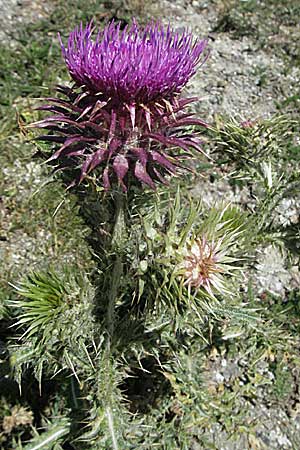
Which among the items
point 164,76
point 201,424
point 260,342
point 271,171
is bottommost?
point 201,424

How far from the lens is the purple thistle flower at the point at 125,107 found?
6.94 ft

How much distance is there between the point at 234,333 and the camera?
3689mm

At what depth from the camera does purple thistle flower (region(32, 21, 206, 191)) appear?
6.94 ft

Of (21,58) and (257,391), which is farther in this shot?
(21,58)

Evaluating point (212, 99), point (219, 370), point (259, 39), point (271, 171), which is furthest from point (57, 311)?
point (259, 39)

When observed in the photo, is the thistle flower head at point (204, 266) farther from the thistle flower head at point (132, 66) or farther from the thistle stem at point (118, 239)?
the thistle flower head at point (132, 66)

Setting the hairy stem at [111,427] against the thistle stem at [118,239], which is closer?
the thistle stem at [118,239]

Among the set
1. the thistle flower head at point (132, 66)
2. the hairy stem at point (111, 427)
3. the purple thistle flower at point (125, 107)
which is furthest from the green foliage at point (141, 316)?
the thistle flower head at point (132, 66)

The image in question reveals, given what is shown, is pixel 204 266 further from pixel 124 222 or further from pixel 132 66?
pixel 132 66

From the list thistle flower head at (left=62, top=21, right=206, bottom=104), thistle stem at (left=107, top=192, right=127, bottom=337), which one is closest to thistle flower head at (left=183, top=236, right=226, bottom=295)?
thistle stem at (left=107, top=192, right=127, bottom=337)

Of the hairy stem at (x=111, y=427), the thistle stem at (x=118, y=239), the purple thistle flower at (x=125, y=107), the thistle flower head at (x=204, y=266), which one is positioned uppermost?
the purple thistle flower at (x=125, y=107)

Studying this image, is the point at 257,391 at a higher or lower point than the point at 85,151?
lower

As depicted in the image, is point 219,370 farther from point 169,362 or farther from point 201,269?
point 201,269

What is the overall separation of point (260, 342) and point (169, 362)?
0.78 meters
